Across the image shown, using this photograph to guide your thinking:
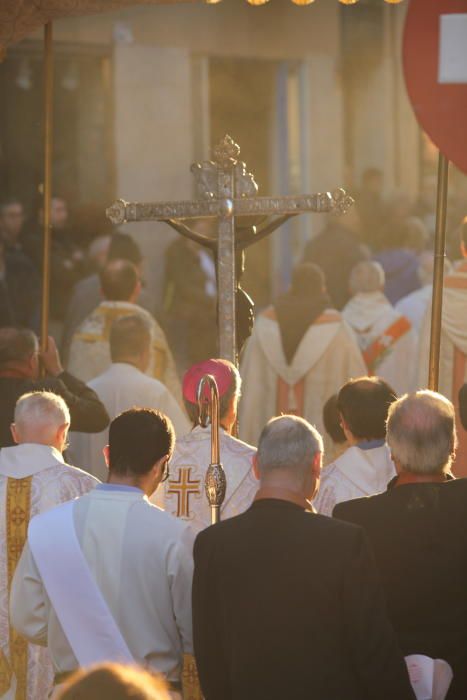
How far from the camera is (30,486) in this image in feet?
17.9

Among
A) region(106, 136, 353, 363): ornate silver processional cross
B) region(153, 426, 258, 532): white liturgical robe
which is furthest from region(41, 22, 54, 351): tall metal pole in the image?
region(153, 426, 258, 532): white liturgical robe

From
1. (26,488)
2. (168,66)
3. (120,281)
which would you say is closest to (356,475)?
(26,488)

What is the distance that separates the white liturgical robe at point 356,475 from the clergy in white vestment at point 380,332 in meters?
4.65

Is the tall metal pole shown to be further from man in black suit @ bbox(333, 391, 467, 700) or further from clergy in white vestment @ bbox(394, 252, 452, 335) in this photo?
clergy in white vestment @ bbox(394, 252, 452, 335)

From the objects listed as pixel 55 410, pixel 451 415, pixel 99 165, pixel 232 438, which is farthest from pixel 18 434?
pixel 99 165

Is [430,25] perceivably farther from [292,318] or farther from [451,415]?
[292,318]

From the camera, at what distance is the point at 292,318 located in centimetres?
1017

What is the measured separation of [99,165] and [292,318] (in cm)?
510

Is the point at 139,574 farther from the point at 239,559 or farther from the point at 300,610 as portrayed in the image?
the point at 300,610

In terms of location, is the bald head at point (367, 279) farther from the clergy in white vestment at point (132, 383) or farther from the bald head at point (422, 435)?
the bald head at point (422, 435)

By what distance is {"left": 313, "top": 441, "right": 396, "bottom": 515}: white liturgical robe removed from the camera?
17.6ft

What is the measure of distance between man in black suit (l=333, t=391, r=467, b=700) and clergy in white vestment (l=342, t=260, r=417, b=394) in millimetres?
5838

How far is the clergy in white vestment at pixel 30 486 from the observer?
211 inches

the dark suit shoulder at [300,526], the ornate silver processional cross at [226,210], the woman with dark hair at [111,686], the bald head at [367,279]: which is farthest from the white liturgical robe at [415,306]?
the woman with dark hair at [111,686]
